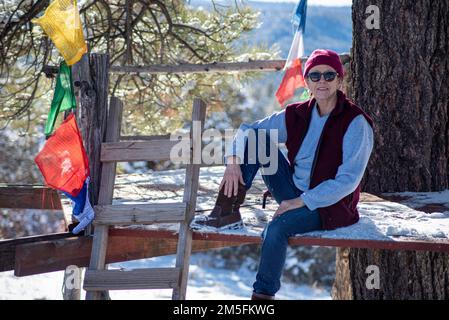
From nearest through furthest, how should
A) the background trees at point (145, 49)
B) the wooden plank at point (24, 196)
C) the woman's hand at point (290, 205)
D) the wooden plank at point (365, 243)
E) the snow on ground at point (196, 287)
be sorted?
the wooden plank at point (365, 243)
the woman's hand at point (290, 205)
the wooden plank at point (24, 196)
the background trees at point (145, 49)
the snow on ground at point (196, 287)

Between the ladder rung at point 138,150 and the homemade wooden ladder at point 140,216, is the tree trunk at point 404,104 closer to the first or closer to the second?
the homemade wooden ladder at point 140,216

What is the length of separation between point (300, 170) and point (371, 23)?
1.67 meters

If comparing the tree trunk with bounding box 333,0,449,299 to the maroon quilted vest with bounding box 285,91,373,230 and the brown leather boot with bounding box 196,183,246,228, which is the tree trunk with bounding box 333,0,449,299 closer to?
the maroon quilted vest with bounding box 285,91,373,230

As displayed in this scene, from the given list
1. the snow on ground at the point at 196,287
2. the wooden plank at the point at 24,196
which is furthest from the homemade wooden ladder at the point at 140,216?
the snow on ground at the point at 196,287

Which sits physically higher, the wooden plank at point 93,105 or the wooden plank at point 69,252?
the wooden plank at point 93,105

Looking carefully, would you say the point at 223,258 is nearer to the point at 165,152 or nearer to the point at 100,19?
the point at 100,19

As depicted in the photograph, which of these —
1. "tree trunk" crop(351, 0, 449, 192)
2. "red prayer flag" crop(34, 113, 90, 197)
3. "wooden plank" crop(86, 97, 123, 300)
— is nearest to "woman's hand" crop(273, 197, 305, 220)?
"wooden plank" crop(86, 97, 123, 300)

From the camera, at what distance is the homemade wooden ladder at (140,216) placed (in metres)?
4.00

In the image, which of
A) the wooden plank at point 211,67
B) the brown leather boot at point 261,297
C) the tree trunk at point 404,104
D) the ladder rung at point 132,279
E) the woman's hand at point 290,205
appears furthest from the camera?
the wooden plank at point 211,67

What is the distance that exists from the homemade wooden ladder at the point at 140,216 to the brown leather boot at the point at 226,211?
6.3 inches

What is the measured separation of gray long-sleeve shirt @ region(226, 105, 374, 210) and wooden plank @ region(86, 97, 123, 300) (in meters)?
0.78

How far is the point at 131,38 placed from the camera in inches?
295

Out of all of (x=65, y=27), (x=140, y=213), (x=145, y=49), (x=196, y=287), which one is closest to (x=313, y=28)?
(x=196, y=287)

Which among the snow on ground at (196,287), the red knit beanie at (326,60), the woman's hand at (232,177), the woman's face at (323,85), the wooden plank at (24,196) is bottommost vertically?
the snow on ground at (196,287)
